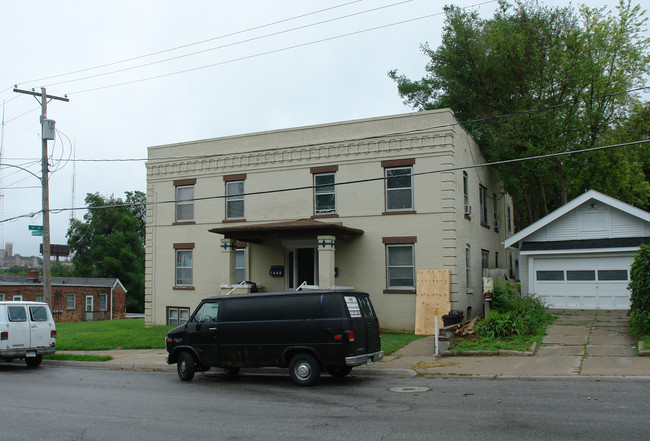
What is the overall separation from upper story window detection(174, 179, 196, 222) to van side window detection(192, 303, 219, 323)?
39.9 ft

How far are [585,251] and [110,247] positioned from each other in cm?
5420

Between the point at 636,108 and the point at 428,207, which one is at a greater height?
the point at 636,108

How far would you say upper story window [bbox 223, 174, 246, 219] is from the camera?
2402 cm

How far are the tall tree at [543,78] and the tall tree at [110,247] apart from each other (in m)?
45.6

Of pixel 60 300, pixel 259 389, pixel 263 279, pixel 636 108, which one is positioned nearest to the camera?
pixel 259 389

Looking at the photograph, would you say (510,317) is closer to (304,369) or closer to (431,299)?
(431,299)

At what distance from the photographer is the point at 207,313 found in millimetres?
13227

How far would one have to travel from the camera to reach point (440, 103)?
108ft

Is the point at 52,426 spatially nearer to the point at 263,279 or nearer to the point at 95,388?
the point at 95,388

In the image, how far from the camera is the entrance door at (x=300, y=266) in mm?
22938

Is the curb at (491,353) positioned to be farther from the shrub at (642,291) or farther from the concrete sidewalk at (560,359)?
the shrub at (642,291)

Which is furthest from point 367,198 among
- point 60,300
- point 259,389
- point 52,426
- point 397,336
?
point 60,300

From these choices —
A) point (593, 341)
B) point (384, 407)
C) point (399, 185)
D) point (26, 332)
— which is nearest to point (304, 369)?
point (384, 407)

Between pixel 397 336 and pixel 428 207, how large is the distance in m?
4.64
